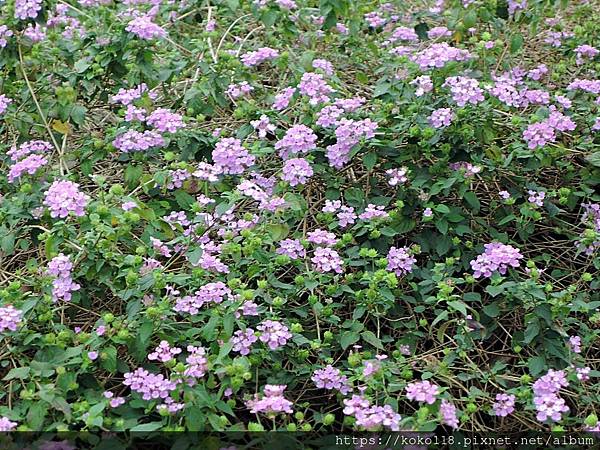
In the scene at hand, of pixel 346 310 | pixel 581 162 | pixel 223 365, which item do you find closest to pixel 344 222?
pixel 346 310

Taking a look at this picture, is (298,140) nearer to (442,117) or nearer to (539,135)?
(442,117)

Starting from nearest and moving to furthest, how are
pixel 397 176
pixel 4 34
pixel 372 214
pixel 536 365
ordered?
pixel 536 365 → pixel 372 214 → pixel 397 176 → pixel 4 34

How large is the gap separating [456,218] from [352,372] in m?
0.58

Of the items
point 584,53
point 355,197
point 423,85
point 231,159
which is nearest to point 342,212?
point 355,197

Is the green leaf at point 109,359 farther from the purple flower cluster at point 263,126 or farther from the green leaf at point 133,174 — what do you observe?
the purple flower cluster at point 263,126

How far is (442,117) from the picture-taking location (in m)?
2.32

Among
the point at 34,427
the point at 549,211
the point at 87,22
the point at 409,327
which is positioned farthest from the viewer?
the point at 87,22

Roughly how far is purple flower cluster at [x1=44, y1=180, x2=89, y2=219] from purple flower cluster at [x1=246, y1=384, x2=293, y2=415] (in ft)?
2.11

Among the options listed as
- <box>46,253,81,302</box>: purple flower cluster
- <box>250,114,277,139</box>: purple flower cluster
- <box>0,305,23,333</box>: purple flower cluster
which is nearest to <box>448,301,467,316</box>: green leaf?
<box>250,114,277,139</box>: purple flower cluster

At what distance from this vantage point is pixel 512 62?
3121 millimetres

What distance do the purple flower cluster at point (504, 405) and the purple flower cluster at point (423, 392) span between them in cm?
18

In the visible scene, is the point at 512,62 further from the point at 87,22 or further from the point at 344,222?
the point at 87,22

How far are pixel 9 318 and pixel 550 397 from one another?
1199 mm

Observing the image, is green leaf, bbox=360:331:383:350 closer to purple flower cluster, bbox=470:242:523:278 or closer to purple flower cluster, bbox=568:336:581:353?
purple flower cluster, bbox=470:242:523:278
